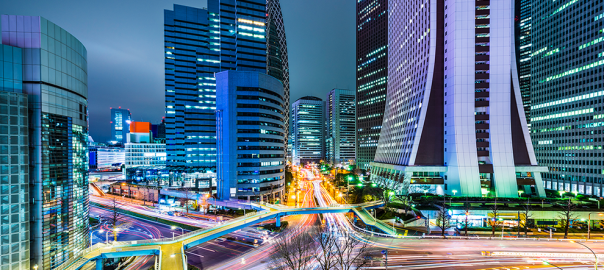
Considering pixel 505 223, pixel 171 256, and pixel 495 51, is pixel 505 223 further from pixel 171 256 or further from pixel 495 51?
pixel 171 256

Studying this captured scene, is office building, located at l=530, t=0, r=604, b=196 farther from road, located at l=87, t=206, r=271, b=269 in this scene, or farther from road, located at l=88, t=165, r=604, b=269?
road, located at l=87, t=206, r=271, b=269

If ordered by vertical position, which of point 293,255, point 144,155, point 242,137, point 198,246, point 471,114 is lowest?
point 198,246

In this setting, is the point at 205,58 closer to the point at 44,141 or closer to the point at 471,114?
the point at 44,141

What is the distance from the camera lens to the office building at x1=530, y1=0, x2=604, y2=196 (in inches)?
3332

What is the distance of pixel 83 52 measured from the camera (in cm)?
3669

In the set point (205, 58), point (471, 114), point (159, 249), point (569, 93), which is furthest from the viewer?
point (205, 58)

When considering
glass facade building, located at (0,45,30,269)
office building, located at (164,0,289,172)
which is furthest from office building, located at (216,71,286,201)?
glass facade building, located at (0,45,30,269)

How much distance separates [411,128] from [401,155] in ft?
35.4

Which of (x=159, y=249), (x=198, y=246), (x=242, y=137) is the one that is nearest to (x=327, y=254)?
(x=159, y=249)

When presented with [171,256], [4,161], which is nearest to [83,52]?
[4,161]

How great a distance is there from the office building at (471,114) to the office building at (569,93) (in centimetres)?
2905

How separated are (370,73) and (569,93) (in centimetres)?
9646

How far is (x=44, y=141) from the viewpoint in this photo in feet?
98.6

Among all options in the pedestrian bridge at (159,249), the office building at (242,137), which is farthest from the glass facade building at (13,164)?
the office building at (242,137)
